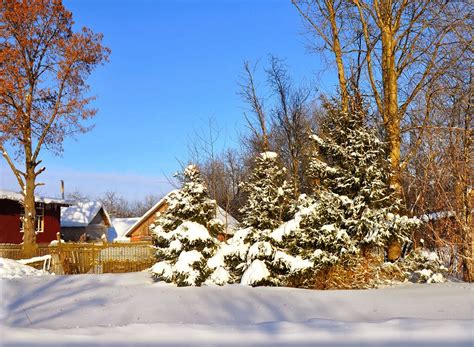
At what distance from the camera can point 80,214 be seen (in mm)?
45750

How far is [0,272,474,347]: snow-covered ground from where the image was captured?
5625 mm

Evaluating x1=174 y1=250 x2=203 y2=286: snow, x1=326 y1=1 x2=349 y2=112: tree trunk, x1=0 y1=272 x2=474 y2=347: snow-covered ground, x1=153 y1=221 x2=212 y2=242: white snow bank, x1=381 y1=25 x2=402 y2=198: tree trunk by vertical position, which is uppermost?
x1=326 y1=1 x2=349 y2=112: tree trunk

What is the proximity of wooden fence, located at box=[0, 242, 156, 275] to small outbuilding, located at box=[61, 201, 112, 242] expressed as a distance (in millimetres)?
21200

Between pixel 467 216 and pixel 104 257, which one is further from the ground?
pixel 467 216

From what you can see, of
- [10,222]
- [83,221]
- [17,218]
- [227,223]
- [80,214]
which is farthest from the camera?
[80,214]

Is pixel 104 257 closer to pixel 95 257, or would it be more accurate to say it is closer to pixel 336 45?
pixel 95 257

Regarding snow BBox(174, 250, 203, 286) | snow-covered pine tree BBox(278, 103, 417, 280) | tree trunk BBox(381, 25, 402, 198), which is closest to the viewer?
snow-covered pine tree BBox(278, 103, 417, 280)

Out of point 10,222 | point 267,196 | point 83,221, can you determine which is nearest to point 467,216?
point 267,196

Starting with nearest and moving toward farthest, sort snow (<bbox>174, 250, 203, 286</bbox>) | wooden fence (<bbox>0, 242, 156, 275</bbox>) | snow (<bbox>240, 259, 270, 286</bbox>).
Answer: snow (<bbox>240, 259, 270, 286</bbox>)
snow (<bbox>174, 250, 203, 286</bbox>)
wooden fence (<bbox>0, 242, 156, 275</bbox>)

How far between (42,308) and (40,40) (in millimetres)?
18475

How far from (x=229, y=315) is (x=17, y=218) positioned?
27024 millimetres

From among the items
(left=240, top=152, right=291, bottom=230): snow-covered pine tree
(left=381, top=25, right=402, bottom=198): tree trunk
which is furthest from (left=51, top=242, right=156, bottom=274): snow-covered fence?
(left=381, top=25, right=402, bottom=198): tree trunk

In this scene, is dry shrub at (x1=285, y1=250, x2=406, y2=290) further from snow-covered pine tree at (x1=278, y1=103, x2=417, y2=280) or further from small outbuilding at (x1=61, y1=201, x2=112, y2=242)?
small outbuilding at (x1=61, y1=201, x2=112, y2=242)

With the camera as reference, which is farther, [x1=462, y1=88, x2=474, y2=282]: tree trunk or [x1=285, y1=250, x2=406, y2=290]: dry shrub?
[x1=462, y1=88, x2=474, y2=282]: tree trunk
